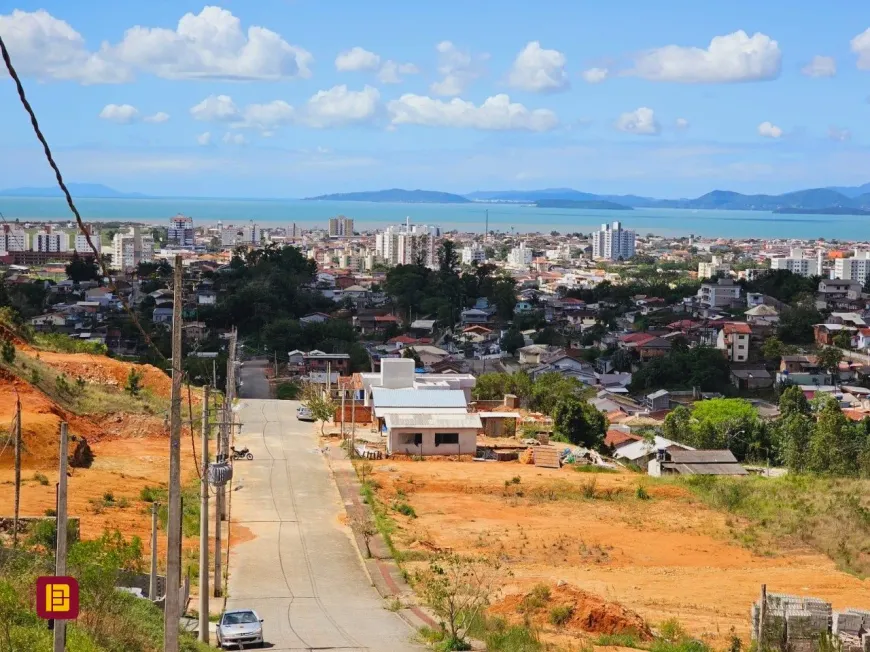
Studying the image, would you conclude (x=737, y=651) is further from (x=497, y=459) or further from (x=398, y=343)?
(x=398, y=343)

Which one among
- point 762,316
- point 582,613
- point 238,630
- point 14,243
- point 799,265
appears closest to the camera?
point 238,630

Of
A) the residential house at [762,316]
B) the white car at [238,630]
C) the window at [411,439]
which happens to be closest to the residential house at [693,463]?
the window at [411,439]

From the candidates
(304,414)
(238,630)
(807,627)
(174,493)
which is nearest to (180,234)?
(304,414)

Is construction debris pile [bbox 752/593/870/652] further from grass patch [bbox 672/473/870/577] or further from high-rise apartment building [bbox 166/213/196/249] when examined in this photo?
high-rise apartment building [bbox 166/213/196/249]

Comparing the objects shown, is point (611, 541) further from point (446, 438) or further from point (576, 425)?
point (576, 425)

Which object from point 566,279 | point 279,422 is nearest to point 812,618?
point 279,422

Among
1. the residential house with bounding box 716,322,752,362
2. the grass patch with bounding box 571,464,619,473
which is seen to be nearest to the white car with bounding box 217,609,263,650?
the grass patch with bounding box 571,464,619,473
